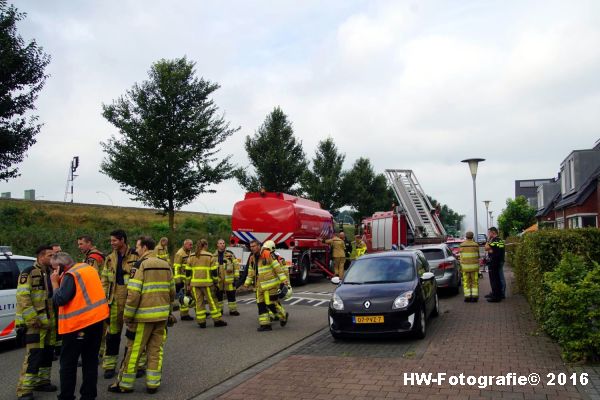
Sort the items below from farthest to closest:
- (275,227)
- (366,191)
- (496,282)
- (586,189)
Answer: (366,191)
(586,189)
(275,227)
(496,282)

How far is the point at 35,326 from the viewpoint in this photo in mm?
6008

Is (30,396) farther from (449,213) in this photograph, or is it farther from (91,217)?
(449,213)

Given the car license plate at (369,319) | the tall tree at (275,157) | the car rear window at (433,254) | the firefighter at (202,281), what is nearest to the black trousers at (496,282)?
the car rear window at (433,254)

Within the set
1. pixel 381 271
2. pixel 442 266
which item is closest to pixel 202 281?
pixel 381 271

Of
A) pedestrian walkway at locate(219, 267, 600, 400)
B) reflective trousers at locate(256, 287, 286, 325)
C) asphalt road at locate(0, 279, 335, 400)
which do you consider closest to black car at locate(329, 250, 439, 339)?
pedestrian walkway at locate(219, 267, 600, 400)

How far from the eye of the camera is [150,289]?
→ 6.19m

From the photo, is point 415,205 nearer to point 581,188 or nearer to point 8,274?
point 581,188

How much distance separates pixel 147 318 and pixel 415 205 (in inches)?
833

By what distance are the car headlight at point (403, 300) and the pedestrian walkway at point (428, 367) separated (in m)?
0.62

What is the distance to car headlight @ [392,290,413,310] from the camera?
8.35m

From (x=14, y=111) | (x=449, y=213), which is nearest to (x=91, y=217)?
(x=14, y=111)

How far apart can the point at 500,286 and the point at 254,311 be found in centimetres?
616

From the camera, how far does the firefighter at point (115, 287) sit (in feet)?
22.4

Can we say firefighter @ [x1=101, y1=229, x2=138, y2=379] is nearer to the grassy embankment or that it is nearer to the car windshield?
the car windshield
